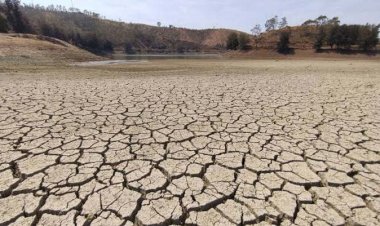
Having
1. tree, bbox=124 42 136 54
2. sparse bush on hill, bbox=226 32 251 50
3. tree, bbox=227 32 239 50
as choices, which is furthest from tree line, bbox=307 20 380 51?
tree, bbox=124 42 136 54

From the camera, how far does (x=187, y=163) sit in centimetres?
260

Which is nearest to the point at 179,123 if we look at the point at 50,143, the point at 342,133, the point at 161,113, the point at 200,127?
the point at 200,127

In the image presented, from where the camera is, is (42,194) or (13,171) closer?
(42,194)

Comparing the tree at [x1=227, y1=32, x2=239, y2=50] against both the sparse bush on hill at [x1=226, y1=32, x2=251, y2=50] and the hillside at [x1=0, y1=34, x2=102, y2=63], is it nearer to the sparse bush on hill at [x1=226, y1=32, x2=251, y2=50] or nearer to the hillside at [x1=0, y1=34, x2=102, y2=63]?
the sparse bush on hill at [x1=226, y1=32, x2=251, y2=50]

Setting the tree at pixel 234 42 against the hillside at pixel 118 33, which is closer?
the tree at pixel 234 42

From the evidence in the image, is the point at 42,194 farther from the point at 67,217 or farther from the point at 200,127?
the point at 200,127

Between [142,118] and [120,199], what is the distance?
7.40ft

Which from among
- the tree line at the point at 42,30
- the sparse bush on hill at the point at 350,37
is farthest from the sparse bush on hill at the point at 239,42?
the tree line at the point at 42,30

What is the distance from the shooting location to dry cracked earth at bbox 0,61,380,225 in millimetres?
1858

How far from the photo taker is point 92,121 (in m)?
3.92

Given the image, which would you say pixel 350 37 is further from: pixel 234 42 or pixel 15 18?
pixel 15 18

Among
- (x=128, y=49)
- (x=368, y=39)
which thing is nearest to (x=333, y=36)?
(x=368, y=39)

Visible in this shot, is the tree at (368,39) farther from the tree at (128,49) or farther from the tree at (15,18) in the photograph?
the tree at (15,18)

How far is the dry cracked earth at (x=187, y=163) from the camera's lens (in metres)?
1.86
